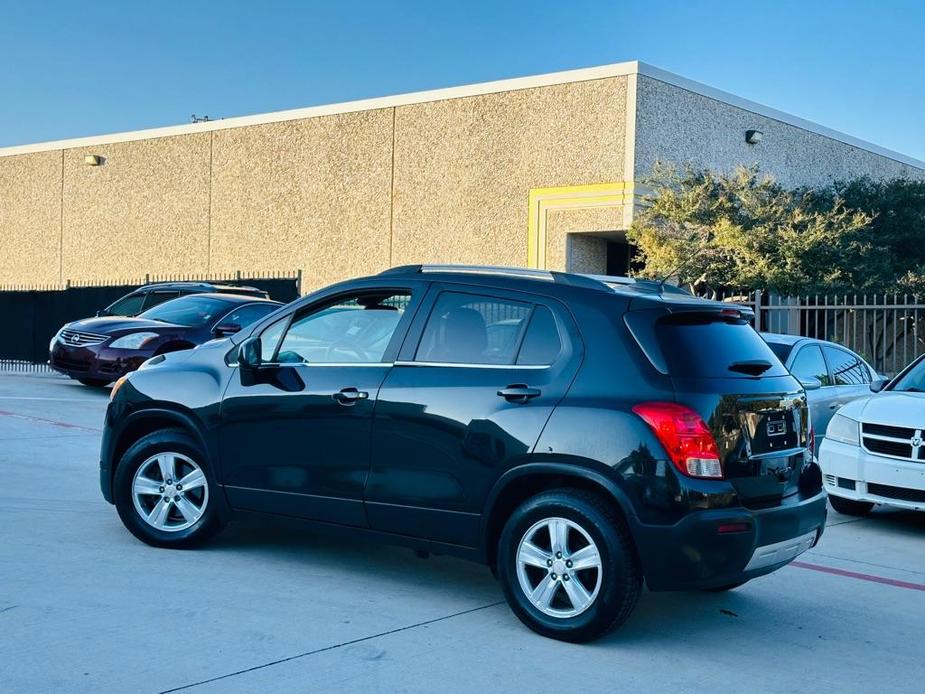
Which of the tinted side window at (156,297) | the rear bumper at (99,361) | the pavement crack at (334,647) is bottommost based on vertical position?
the pavement crack at (334,647)

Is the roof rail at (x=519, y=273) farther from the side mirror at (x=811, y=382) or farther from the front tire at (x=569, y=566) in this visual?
the side mirror at (x=811, y=382)

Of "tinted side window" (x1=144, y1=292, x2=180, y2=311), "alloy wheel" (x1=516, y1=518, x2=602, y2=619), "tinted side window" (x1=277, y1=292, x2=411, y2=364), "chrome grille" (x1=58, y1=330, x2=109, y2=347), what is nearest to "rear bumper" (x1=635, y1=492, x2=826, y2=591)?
"alloy wheel" (x1=516, y1=518, x2=602, y2=619)

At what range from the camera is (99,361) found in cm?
1573

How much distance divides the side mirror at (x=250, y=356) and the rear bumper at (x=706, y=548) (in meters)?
2.52

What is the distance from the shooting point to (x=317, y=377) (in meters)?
6.15

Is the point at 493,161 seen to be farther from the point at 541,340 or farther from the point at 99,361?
the point at 541,340

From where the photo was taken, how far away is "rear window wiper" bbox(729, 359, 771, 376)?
17.8ft

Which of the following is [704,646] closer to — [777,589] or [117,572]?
[777,589]

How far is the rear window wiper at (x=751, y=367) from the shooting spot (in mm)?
5418

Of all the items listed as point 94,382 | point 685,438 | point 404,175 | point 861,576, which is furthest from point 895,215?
point 685,438

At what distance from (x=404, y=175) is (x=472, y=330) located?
2577 cm

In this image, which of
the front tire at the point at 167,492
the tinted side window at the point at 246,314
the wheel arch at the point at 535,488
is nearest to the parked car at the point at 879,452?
the wheel arch at the point at 535,488

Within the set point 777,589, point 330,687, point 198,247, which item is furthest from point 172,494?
point 198,247

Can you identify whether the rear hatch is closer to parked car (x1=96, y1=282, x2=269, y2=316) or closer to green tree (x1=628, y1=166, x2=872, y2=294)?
parked car (x1=96, y1=282, x2=269, y2=316)
